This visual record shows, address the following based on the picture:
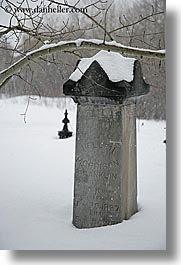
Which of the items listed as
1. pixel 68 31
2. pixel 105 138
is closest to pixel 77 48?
pixel 68 31

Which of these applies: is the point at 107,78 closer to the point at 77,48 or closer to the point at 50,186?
the point at 77,48

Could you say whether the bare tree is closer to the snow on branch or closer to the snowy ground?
the snow on branch

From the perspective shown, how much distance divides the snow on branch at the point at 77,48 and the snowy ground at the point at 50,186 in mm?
117

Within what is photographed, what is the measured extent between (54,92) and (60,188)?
341 millimetres

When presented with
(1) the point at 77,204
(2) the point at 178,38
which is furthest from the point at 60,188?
(2) the point at 178,38

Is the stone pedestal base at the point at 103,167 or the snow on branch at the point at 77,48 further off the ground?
the snow on branch at the point at 77,48

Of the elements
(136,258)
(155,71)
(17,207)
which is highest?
(155,71)

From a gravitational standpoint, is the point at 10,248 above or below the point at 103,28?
below

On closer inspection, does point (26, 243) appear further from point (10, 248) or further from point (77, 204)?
point (77, 204)

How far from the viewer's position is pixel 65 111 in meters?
1.77

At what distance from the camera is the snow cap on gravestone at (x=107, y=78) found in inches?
67.8

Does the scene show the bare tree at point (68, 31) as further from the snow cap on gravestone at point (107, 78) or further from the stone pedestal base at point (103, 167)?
the stone pedestal base at point (103, 167)

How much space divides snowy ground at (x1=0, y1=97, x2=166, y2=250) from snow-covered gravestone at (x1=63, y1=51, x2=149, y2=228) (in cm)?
3

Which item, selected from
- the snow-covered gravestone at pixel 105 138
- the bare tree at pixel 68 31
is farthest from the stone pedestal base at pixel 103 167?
the bare tree at pixel 68 31
